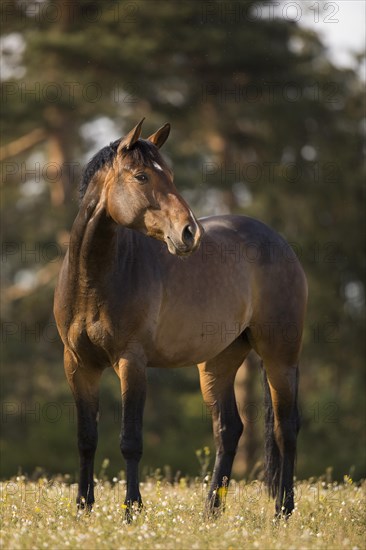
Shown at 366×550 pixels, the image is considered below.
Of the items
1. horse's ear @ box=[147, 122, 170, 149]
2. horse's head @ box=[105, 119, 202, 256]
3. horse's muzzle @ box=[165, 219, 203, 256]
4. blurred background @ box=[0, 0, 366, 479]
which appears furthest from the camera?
blurred background @ box=[0, 0, 366, 479]

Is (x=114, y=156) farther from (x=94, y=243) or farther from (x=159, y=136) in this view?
(x=94, y=243)

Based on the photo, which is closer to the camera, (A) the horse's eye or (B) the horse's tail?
(A) the horse's eye

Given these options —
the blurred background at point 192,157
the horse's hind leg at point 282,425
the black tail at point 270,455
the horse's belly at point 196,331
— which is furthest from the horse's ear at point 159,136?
the blurred background at point 192,157

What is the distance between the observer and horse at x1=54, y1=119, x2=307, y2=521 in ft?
21.7

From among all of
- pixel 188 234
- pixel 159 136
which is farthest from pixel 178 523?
pixel 159 136

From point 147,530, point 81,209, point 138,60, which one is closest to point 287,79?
point 138,60

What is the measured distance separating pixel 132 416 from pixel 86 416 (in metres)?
0.59

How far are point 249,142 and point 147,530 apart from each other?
48.7ft

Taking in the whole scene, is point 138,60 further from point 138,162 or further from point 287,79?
point 138,162

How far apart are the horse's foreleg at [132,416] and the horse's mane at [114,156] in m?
1.38

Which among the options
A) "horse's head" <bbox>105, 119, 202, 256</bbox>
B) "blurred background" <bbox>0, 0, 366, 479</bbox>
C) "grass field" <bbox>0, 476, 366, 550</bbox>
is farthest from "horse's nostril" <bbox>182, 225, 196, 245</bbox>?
"blurred background" <bbox>0, 0, 366, 479</bbox>

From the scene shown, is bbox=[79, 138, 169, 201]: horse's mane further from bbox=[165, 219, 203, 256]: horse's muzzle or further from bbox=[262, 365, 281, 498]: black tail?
bbox=[262, 365, 281, 498]: black tail

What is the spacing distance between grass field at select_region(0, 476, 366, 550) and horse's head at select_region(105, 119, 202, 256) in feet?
6.21

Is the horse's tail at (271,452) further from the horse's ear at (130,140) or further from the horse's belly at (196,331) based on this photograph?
the horse's ear at (130,140)
